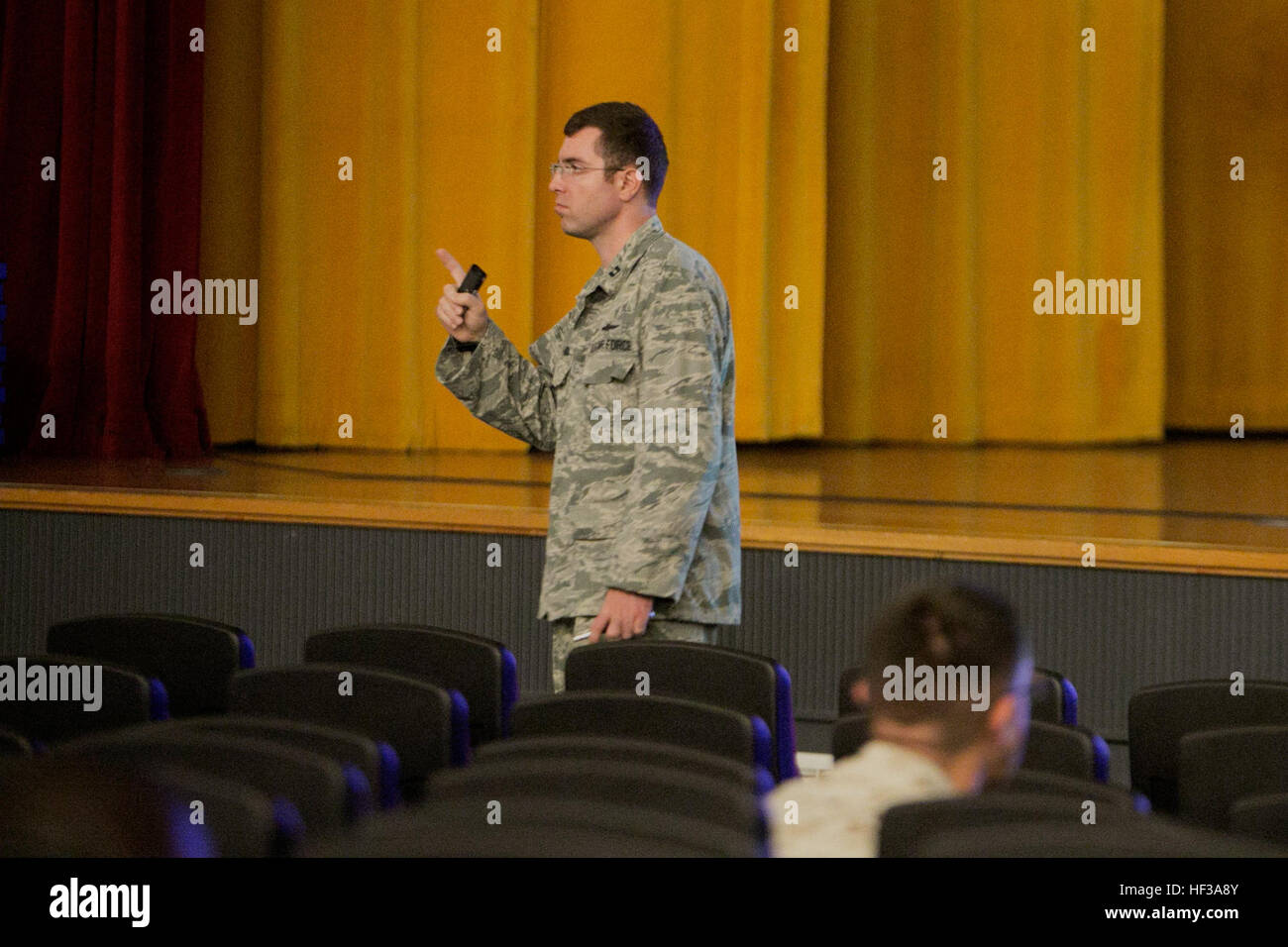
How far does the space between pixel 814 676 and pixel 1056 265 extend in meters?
3.66

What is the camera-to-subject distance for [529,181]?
634 centimetres

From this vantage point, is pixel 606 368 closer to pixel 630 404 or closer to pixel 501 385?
pixel 630 404

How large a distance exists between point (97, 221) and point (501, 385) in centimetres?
357

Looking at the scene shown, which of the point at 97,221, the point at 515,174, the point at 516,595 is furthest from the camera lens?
the point at 515,174

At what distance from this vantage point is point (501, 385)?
2.83 metres

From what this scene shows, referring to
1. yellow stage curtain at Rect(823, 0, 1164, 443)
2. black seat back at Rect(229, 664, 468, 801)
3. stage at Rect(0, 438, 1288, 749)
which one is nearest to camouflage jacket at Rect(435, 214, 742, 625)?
black seat back at Rect(229, 664, 468, 801)

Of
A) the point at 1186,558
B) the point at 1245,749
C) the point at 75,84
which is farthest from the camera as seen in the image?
the point at 75,84

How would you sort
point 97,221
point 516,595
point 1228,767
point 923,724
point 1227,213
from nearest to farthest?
1. point 923,724
2. point 1228,767
3. point 516,595
4. point 97,221
5. point 1227,213

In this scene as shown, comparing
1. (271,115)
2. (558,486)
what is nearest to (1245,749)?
(558,486)

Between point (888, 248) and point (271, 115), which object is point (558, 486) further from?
point (888, 248)

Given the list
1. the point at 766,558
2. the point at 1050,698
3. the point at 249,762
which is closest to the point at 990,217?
the point at 766,558

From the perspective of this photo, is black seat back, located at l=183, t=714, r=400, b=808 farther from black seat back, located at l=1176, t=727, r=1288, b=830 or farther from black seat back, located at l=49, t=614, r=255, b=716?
black seat back, located at l=1176, t=727, r=1288, b=830

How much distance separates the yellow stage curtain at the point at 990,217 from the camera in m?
7.04

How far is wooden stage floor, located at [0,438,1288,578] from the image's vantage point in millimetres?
3900
